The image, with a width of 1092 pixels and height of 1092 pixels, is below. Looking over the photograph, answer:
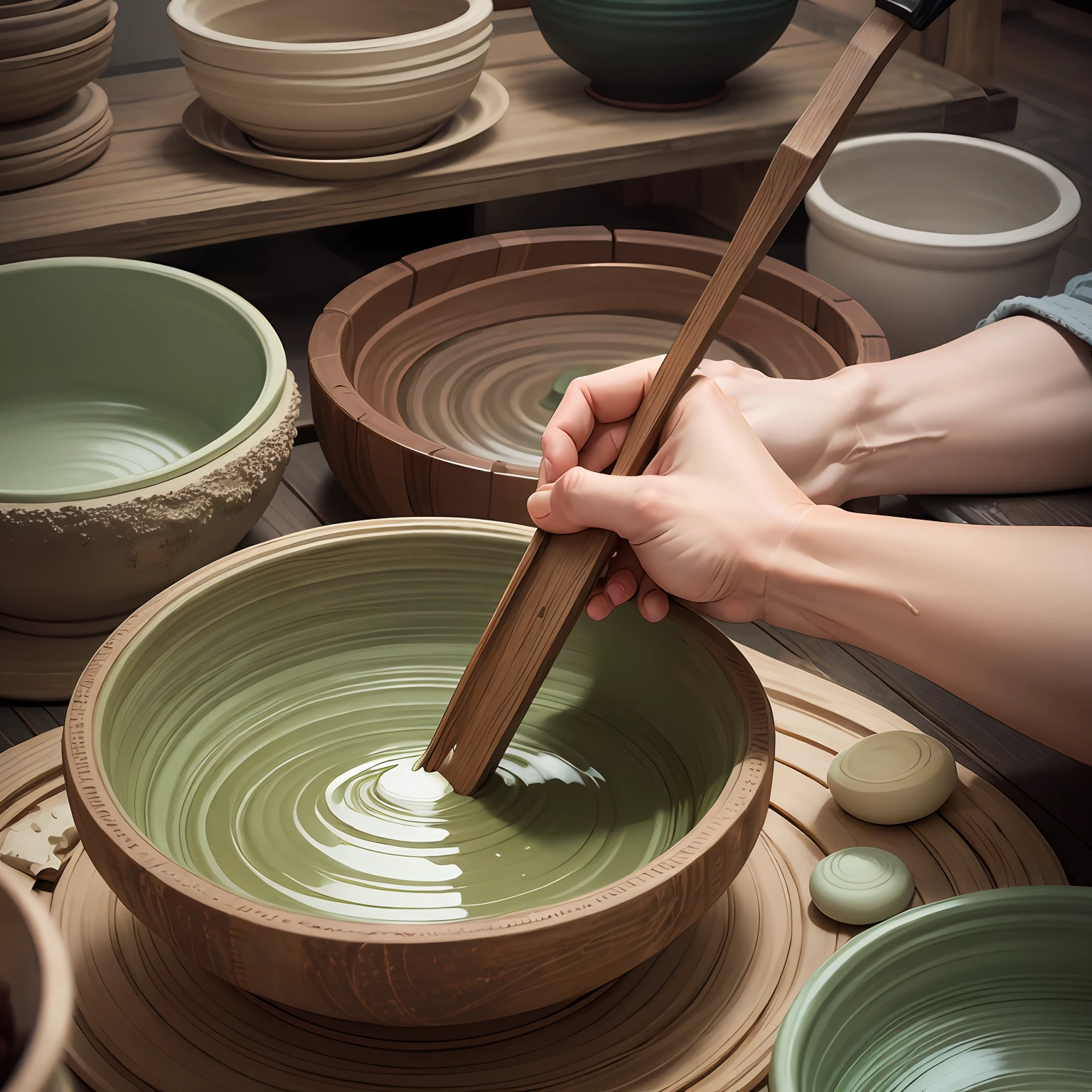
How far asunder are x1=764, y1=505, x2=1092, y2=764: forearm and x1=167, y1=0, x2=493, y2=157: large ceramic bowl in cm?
84

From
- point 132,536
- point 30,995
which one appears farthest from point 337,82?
point 30,995

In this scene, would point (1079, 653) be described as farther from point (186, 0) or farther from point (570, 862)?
point (186, 0)

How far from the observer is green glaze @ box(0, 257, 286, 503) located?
3.93ft

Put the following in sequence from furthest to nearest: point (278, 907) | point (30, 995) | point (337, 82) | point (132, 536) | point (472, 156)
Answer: point (472, 156)
point (337, 82)
point (132, 536)
point (278, 907)
point (30, 995)

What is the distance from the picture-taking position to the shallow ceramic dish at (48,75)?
1.28m

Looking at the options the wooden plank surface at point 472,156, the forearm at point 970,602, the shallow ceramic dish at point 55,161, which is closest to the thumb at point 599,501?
the forearm at point 970,602

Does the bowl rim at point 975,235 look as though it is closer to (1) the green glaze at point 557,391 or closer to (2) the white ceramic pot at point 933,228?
(2) the white ceramic pot at point 933,228

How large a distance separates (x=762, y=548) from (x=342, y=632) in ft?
1.05

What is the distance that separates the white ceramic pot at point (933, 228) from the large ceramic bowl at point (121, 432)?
687mm

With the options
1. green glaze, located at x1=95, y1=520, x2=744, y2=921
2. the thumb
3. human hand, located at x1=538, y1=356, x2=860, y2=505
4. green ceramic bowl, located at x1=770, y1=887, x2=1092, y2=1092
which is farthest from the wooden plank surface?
green ceramic bowl, located at x1=770, y1=887, x2=1092, y2=1092

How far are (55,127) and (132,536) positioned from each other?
2.34ft

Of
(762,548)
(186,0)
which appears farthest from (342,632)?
(186,0)

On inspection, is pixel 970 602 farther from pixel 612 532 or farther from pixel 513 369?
pixel 513 369

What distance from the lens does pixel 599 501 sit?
0.78 meters
